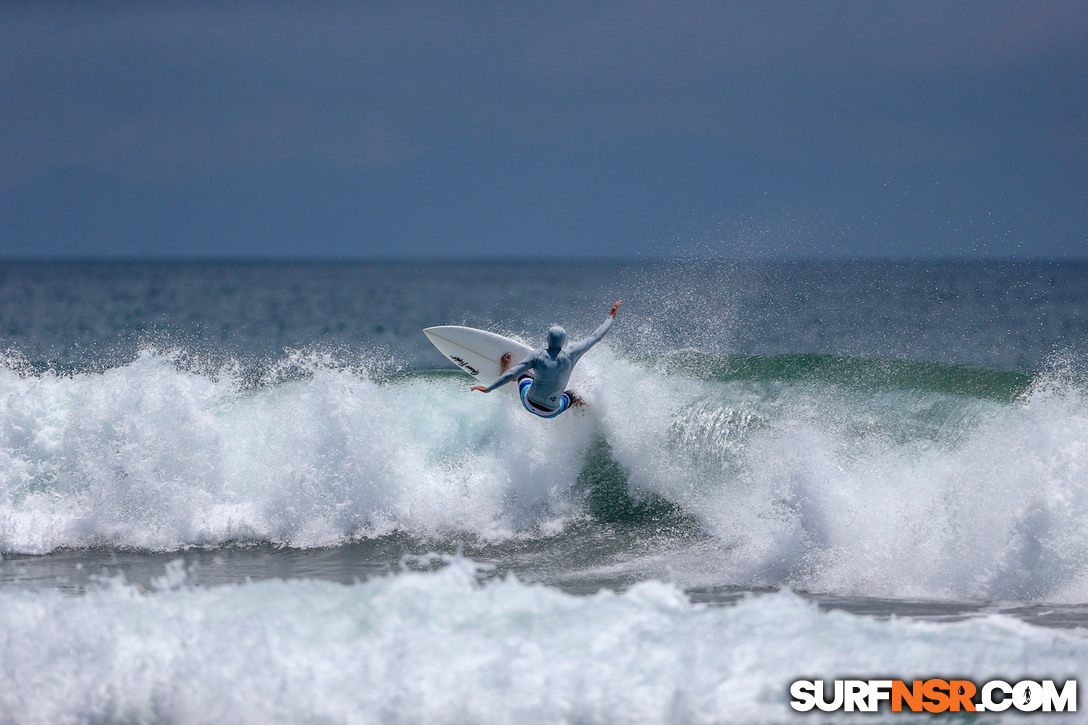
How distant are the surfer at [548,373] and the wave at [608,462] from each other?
2.78 ft

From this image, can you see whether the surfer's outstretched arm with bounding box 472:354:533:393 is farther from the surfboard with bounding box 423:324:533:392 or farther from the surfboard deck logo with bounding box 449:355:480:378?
the surfboard deck logo with bounding box 449:355:480:378

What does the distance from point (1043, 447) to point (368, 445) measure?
6944 millimetres

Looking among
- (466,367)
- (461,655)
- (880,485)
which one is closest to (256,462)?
(466,367)

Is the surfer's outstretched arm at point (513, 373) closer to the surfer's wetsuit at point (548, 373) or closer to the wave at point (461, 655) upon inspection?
the surfer's wetsuit at point (548, 373)

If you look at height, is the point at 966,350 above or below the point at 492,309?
below

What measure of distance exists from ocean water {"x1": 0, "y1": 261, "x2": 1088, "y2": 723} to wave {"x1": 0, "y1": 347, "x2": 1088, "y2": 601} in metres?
0.04

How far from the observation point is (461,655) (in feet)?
17.6

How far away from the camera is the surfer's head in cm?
970

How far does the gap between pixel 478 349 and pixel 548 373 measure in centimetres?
222

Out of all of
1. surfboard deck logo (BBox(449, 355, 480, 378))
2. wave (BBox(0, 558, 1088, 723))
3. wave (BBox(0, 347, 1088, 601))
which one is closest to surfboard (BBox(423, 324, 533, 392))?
surfboard deck logo (BBox(449, 355, 480, 378))

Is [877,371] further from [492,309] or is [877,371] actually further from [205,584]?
[492,309]

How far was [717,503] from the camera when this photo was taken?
9.76 metres

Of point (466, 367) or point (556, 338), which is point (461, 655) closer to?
point (556, 338)

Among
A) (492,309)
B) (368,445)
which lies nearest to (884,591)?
(368,445)
